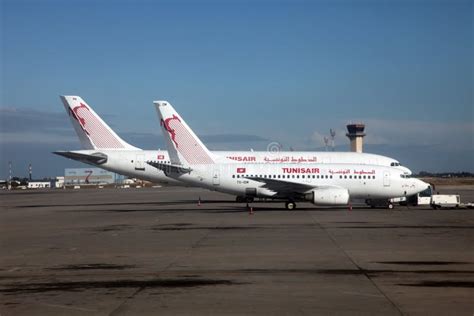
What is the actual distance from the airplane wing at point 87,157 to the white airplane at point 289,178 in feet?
26.6

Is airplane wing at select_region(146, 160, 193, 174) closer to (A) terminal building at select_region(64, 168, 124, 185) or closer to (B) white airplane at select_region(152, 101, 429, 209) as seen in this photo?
(B) white airplane at select_region(152, 101, 429, 209)

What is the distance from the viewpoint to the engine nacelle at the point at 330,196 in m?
36.2

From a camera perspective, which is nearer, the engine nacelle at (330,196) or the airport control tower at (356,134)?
the engine nacelle at (330,196)

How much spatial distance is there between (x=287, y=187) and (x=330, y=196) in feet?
9.07

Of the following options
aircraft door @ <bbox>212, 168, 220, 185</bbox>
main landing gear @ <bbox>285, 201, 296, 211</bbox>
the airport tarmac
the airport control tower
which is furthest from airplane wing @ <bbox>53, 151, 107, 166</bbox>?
the airport control tower

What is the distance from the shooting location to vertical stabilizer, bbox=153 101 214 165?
133ft

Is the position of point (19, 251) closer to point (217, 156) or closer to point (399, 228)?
point (399, 228)

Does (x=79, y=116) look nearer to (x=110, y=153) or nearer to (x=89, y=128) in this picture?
(x=89, y=128)

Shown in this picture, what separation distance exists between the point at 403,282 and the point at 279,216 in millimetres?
19581

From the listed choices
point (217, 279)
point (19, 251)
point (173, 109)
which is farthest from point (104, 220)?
point (217, 279)

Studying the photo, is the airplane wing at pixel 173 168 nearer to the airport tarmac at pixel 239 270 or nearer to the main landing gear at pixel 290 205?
the main landing gear at pixel 290 205

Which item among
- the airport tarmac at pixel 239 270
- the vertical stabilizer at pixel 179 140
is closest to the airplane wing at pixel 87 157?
the vertical stabilizer at pixel 179 140

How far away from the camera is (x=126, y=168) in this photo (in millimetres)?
47125

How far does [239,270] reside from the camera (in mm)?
13344
